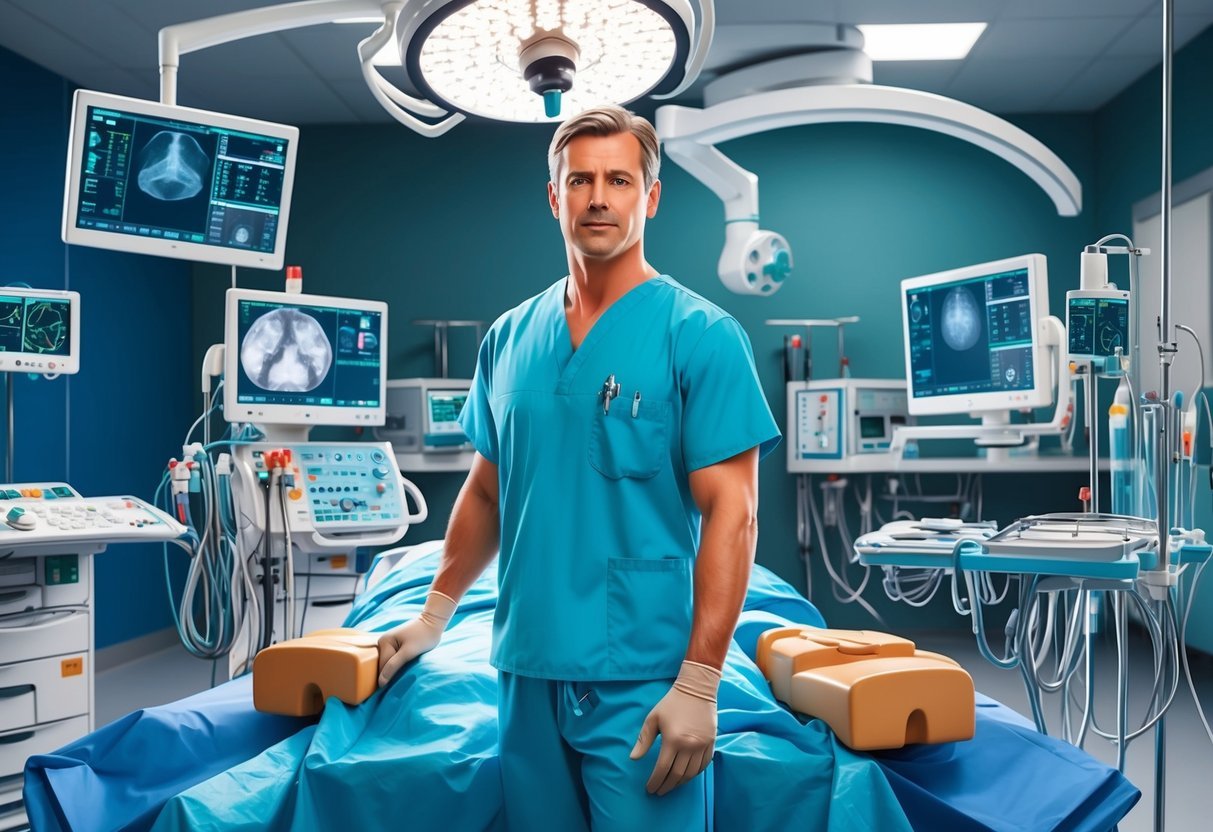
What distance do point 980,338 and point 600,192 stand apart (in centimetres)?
223

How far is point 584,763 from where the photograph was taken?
1366 mm

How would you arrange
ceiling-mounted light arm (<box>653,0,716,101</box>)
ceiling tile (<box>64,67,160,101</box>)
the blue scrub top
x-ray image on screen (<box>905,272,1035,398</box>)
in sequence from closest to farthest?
the blue scrub top
ceiling-mounted light arm (<box>653,0,716,101</box>)
x-ray image on screen (<box>905,272,1035,398</box>)
ceiling tile (<box>64,67,160,101</box>)

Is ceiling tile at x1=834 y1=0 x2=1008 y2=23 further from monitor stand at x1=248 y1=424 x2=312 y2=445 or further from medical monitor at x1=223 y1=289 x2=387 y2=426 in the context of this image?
monitor stand at x1=248 y1=424 x2=312 y2=445

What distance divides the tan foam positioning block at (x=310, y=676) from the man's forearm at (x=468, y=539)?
18 cm

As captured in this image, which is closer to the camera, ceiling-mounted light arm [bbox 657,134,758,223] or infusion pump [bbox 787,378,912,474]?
ceiling-mounted light arm [bbox 657,134,758,223]

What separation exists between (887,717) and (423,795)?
0.70 meters

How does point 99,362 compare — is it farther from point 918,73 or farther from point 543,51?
point 918,73

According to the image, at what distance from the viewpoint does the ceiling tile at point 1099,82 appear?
4.43m

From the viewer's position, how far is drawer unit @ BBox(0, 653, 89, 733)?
251 cm

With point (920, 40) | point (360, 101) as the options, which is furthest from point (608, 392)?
point (360, 101)

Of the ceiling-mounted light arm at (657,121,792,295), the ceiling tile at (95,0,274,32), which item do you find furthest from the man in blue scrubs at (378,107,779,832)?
the ceiling tile at (95,0,274,32)

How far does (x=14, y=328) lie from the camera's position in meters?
2.78

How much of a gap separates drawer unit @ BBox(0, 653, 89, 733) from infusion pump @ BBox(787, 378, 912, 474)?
304 centimetres

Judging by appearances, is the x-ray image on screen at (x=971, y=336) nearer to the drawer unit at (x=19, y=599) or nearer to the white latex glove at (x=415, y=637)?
the white latex glove at (x=415, y=637)
